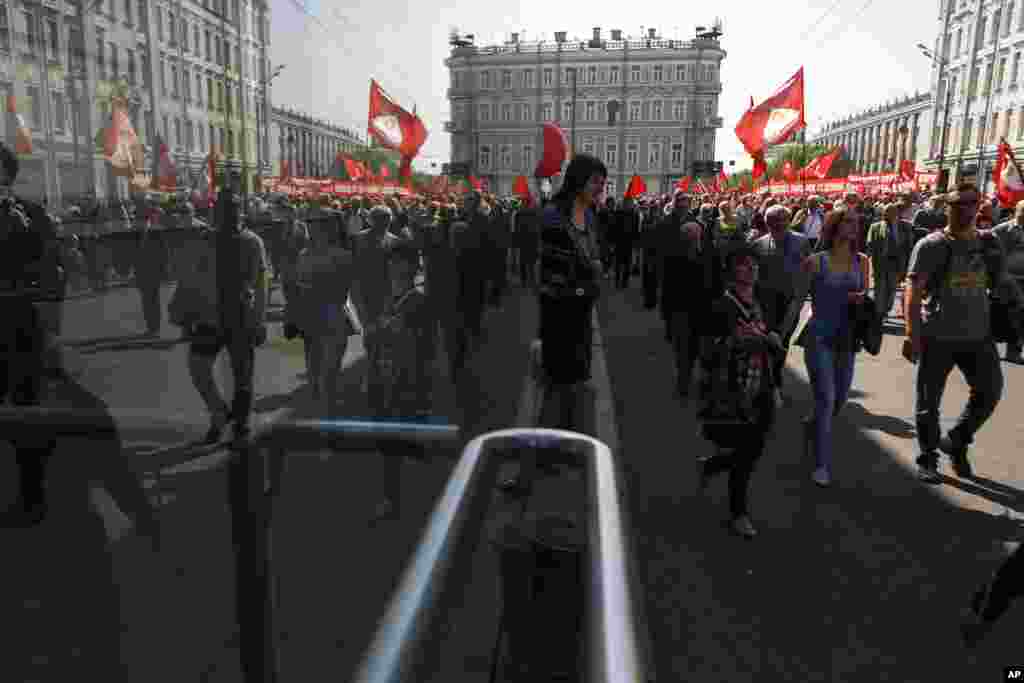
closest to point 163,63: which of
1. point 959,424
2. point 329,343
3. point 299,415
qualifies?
point 299,415

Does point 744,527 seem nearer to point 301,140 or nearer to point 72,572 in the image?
point 301,140

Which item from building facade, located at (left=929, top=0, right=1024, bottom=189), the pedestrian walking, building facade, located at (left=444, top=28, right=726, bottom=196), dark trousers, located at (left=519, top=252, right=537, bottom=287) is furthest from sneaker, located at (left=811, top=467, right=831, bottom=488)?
building facade, located at (left=444, top=28, right=726, bottom=196)

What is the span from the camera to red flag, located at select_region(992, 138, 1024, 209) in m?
11.4

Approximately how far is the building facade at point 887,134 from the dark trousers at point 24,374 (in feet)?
236

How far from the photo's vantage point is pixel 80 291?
Result: 139 cm

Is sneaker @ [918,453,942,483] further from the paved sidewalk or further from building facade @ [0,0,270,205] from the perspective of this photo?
building facade @ [0,0,270,205]

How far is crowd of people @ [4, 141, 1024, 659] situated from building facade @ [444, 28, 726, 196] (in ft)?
237

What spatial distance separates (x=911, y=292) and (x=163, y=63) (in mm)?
4401

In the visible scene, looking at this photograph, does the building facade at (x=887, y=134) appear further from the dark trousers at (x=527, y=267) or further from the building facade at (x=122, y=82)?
the building facade at (x=122, y=82)

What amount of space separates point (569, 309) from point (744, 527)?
1.47 meters

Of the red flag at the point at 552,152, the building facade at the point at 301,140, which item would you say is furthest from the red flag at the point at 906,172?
the building facade at the point at 301,140

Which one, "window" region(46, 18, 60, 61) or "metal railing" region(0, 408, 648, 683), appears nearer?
"metal railing" region(0, 408, 648, 683)

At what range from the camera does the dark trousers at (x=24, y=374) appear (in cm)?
144

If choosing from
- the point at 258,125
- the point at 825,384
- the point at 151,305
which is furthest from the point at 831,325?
the point at 151,305
